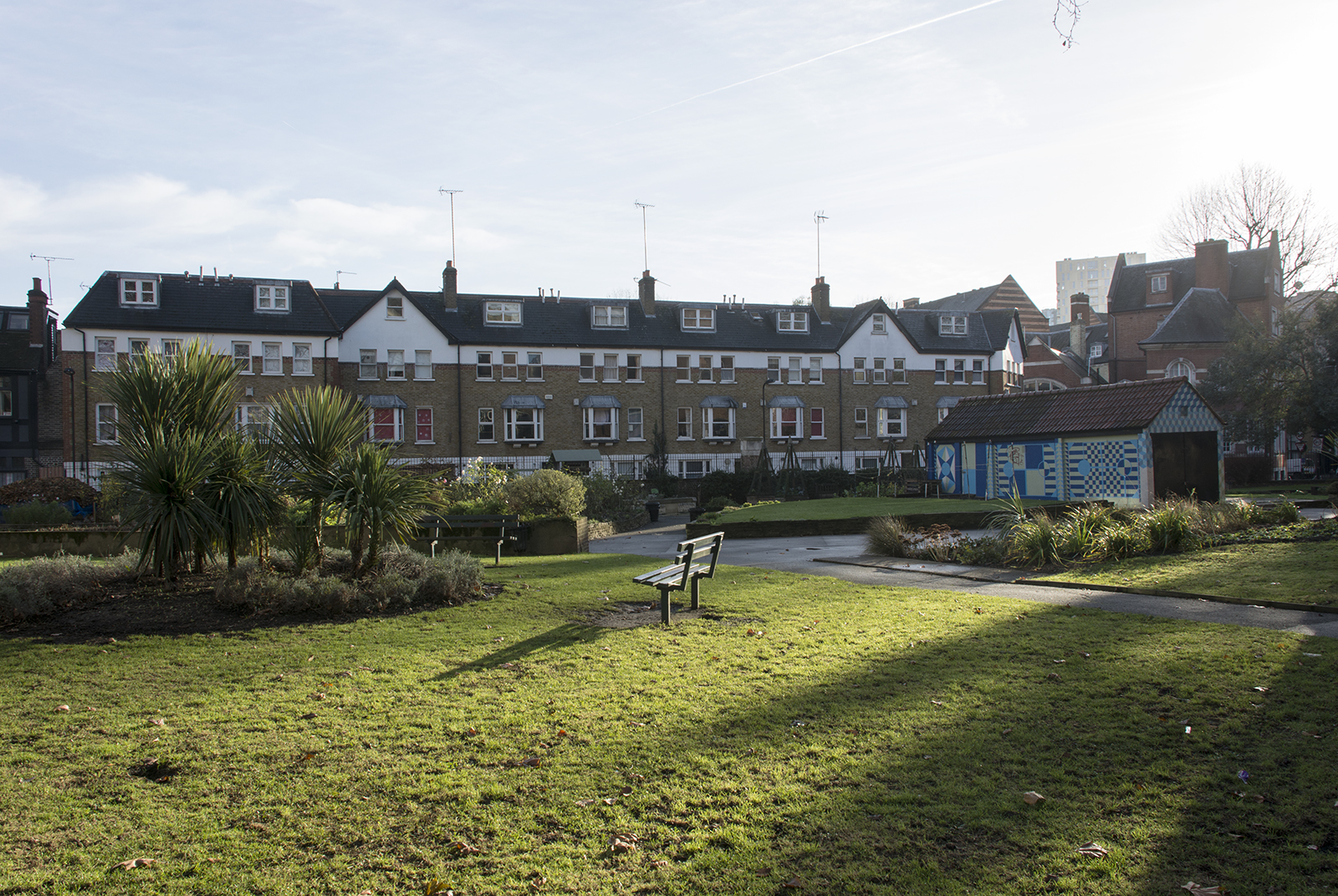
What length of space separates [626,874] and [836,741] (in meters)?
2.05

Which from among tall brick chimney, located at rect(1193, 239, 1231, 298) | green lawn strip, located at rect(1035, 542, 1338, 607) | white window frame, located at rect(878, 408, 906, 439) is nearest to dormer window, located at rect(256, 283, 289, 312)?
white window frame, located at rect(878, 408, 906, 439)

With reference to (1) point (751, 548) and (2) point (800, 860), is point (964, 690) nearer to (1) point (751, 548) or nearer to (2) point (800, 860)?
(2) point (800, 860)

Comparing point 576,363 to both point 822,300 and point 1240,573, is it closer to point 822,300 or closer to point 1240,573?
point 822,300

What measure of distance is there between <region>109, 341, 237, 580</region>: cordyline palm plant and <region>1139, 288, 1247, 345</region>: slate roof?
5365 cm

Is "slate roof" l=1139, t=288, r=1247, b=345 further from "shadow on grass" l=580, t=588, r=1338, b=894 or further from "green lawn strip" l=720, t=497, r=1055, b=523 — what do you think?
"shadow on grass" l=580, t=588, r=1338, b=894

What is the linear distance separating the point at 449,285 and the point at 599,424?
10.9m

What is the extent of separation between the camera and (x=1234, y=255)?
5441cm

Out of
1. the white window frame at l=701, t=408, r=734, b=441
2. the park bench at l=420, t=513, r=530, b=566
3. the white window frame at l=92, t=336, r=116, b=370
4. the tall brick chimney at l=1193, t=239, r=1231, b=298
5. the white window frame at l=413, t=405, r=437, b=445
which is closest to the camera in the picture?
the park bench at l=420, t=513, r=530, b=566

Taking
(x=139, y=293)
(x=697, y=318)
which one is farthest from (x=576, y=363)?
(x=139, y=293)

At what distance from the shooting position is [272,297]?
1714 inches

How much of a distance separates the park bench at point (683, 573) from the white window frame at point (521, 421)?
3499 cm

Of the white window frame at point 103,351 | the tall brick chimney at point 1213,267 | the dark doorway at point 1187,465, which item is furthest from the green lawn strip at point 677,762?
the tall brick chimney at point 1213,267

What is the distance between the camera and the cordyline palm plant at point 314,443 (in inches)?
427

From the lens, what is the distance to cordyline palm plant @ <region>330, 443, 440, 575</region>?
10625 millimetres
